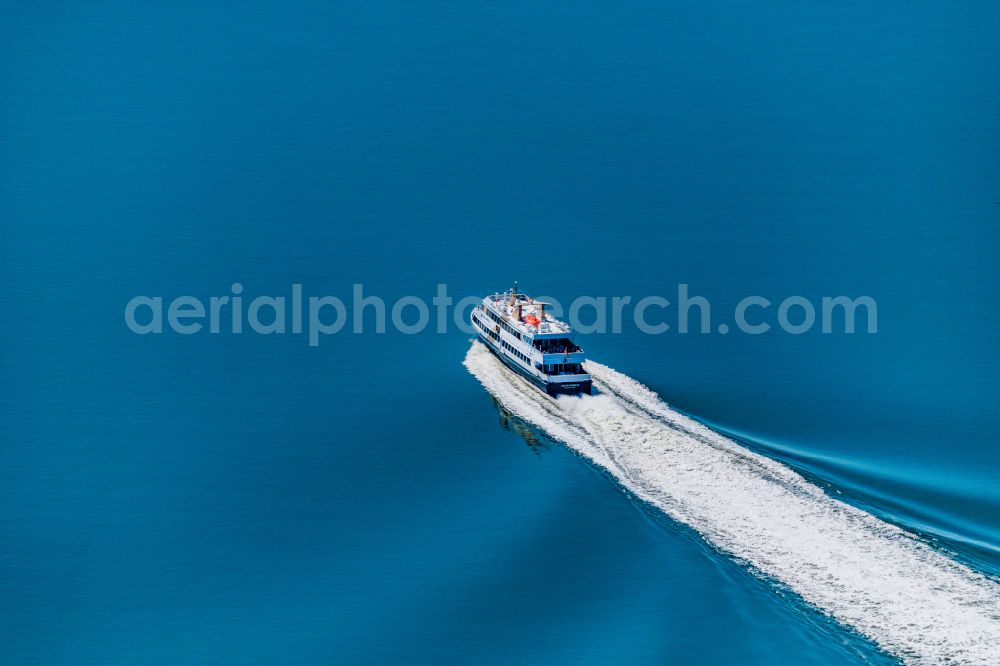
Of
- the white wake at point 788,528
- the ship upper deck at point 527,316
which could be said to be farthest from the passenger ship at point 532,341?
the white wake at point 788,528

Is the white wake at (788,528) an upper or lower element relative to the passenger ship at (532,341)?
lower

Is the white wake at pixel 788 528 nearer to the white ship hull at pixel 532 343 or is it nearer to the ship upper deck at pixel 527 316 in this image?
the white ship hull at pixel 532 343

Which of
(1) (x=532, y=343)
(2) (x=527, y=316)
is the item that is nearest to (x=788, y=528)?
(1) (x=532, y=343)

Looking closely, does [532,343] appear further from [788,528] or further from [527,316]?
[788,528]

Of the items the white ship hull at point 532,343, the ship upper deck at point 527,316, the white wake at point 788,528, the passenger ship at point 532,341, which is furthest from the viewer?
the ship upper deck at point 527,316

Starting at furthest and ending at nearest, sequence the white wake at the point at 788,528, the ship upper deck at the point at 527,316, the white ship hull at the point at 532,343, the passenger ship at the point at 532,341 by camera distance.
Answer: the ship upper deck at the point at 527,316, the passenger ship at the point at 532,341, the white ship hull at the point at 532,343, the white wake at the point at 788,528

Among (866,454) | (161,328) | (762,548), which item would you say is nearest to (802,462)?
(866,454)

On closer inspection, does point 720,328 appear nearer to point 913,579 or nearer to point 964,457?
point 964,457
